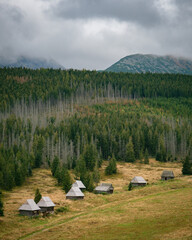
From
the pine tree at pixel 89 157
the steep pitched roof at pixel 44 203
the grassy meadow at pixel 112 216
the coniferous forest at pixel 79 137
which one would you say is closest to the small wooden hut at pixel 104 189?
the grassy meadow at pixel 112 216

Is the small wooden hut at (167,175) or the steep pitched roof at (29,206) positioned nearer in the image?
the steep pitched roof at (29,206)

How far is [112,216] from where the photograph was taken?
59406mm

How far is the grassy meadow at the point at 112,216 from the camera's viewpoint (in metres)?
48.9

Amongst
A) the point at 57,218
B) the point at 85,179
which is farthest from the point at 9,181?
the point at 57,218

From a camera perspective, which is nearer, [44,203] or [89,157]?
[44,203]

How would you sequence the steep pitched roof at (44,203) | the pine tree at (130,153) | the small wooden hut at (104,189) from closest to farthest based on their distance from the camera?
the steep pitched roof at (44,203) < the small wooden hut at (104,189) < the pine tree at (130,153)

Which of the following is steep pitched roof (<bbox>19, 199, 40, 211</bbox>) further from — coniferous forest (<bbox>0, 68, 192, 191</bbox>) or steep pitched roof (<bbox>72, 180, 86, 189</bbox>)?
coniferous forest (<bbox>0, 68, 192, 191</bbox>)

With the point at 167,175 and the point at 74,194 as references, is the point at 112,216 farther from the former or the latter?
the point at 167,175

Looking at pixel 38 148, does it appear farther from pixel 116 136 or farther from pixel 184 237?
pixel 184 237

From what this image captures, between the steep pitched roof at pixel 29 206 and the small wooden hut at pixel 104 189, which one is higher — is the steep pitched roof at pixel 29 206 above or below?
above

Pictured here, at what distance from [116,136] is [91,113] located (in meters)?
39.2

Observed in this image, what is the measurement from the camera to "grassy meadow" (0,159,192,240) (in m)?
48.9

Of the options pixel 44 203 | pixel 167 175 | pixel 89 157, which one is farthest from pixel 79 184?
pixel 89 157

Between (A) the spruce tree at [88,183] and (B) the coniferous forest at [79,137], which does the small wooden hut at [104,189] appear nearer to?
(A) the spruce tree at [88,183]
